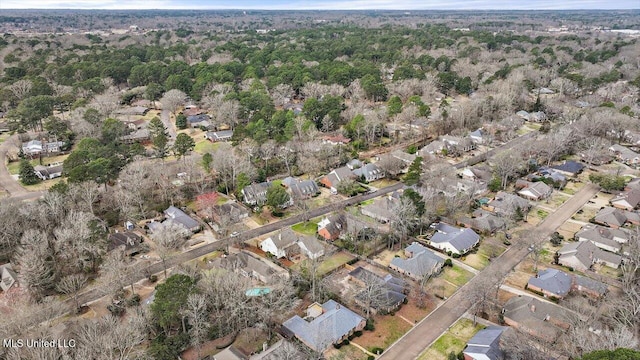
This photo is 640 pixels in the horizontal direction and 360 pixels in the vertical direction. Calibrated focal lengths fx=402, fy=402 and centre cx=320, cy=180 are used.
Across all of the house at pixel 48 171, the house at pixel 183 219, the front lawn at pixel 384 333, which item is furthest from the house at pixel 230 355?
the house at pixel 48 171

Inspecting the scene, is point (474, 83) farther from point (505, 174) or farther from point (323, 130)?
point (505, 174)

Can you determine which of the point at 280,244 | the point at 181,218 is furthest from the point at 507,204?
the point at 181,218

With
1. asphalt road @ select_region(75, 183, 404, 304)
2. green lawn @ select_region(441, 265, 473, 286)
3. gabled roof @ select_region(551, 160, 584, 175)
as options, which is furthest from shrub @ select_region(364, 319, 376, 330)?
gabled roof @ select_region(551, 160, 584, 175)

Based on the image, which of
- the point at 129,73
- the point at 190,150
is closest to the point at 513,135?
the point at 190,150

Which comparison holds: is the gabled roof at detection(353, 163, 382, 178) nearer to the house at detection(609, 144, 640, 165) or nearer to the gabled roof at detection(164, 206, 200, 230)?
the gabled roof at detection(164, 206, 200, 230)

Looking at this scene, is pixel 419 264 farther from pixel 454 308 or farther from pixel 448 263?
pixel 454 308

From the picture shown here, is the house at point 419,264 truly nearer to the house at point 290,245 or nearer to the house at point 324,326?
the house at point 290,245
